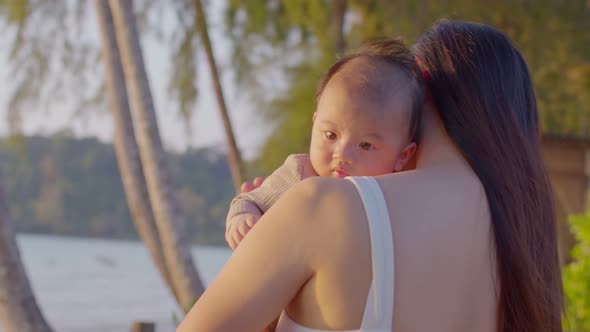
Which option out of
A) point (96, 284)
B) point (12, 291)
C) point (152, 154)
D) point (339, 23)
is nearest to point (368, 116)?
A: point (12, 291)

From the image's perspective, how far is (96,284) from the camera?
21500mm

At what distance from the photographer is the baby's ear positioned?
1532 mm

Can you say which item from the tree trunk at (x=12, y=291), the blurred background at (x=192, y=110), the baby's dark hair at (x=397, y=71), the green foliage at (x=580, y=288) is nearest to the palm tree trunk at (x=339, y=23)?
the blurred background at (x=192, y=110)

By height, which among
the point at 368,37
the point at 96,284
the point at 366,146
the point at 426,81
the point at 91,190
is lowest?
the point at 91,190

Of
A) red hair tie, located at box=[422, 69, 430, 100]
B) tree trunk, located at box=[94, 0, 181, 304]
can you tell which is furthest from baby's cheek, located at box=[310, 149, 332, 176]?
tree trunk, located at box=[94, 0, 181, 304]

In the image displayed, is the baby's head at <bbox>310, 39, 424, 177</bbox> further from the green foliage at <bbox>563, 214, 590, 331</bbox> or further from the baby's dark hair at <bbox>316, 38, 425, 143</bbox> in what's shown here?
the green foliage at <bbox>563, 214, 590, 331</bbox>

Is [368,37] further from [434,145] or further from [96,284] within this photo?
[96,284]

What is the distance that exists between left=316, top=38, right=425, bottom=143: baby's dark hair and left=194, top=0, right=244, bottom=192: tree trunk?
4.37 meters

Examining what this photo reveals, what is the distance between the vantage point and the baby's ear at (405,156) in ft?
5.03

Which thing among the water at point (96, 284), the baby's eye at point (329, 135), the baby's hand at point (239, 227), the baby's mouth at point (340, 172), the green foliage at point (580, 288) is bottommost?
the water at point (96, 284)

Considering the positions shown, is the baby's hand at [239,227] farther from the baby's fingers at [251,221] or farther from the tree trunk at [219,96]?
the tree trunk at [219,96]

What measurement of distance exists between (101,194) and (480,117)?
29995 millimetres

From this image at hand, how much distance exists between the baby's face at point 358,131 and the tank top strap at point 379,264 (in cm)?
28

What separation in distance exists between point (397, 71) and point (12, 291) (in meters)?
2.00
